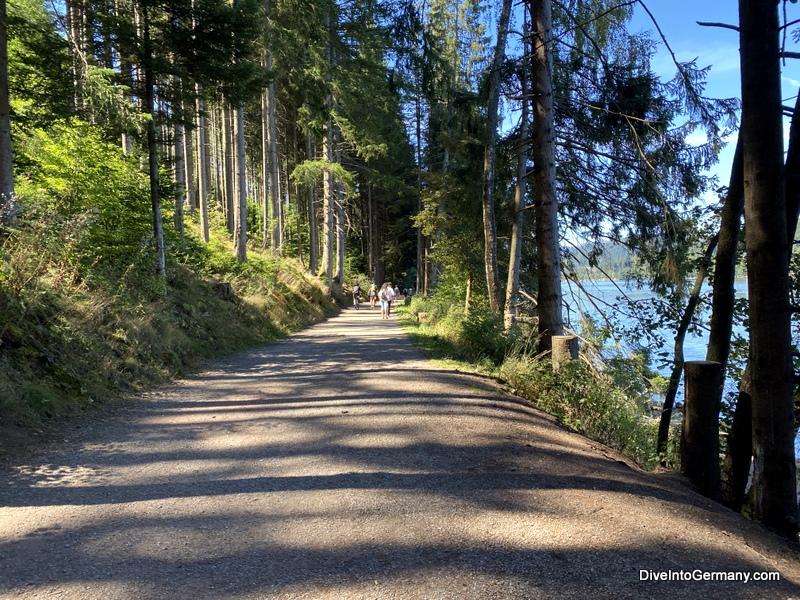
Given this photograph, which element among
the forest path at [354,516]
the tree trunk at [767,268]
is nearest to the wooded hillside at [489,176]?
the tree trunk at [767,268]

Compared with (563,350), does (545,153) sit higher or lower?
higher

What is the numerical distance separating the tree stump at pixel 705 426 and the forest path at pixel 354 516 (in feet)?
2.11

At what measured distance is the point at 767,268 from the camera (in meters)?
4.48

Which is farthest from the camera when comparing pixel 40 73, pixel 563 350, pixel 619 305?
pixel 40 73

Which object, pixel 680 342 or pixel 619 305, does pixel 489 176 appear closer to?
pixel 619 305

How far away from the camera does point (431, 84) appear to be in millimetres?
9883

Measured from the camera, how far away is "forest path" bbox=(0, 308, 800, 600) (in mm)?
2805

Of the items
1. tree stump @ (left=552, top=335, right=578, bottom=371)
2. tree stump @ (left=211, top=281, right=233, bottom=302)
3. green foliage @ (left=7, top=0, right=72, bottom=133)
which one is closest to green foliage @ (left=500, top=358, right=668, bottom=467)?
tree stump @ (left=552, top=335, right=578, bottom=371)

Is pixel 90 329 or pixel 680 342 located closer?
pixel 680 342

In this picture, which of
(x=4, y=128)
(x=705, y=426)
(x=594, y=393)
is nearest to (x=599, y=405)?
(x=594, y=393)

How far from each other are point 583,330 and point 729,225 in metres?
5.91

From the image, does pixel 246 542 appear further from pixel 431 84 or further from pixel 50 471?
pixel 431 84

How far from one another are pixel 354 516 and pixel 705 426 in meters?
3.87

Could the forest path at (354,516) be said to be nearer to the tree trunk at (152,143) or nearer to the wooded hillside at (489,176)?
the wooded hillside at (489,176)
